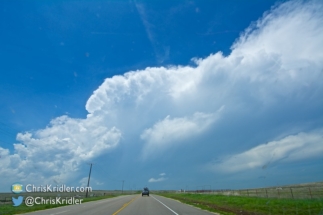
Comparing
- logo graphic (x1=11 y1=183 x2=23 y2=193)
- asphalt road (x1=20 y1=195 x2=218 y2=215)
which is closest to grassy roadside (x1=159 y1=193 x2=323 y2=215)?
asphalt road (x1=20 y1=195 x2=218 y2=215)

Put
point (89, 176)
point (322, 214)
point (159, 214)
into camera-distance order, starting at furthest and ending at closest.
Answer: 1. point (89, 176)
2. point (159, 214)
3. point (322, 214)

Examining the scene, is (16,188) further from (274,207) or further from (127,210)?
(274,207)

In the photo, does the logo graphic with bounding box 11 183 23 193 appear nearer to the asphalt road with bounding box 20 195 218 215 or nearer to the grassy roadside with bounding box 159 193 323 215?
the asphalt road with bounding box 20 195 218 215

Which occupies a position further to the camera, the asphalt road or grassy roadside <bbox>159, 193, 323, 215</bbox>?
the asphalt road

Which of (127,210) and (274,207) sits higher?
(274,207)

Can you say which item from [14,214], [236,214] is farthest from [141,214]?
[14,214]

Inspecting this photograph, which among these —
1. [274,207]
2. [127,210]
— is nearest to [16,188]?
[127,210]

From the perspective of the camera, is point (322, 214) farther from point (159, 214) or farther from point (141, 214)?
point (141, 214)

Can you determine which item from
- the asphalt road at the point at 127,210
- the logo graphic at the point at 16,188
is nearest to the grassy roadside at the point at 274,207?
the asphalt road at the point at 127,210

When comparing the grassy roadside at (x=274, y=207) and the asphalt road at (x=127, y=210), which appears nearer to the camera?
the grassy roadside at (x=274, y=207)

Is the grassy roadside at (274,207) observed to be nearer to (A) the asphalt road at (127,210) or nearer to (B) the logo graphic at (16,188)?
(A) the asphalt road at (127,210)

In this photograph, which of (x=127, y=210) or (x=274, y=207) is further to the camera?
(x=127, y=210)

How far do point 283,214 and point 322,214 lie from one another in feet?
8.60

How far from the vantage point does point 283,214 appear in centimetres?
1585
